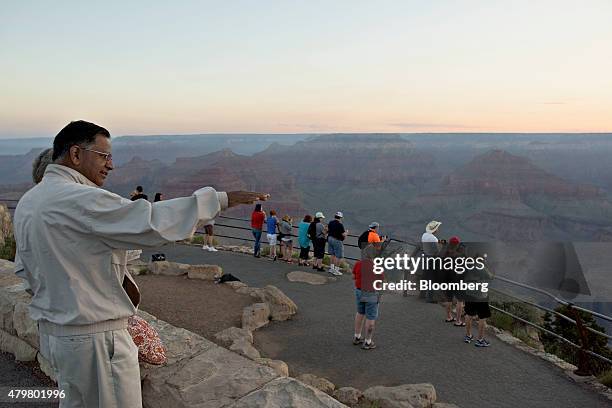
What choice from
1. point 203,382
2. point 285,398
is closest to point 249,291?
point 203,382

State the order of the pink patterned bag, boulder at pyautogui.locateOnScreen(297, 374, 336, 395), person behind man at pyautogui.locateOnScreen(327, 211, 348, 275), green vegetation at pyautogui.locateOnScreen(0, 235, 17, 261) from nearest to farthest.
Answer: 1. the pink patterned bag
2. boulder at pyautogui.locateOnScreen(297, 374, 336, 395)
3. green vegetation at pyautogui.locateOnScreen(0, 235, 17, 261)
4. person behind man at pyautogui.locateOnScreen(327, 211, 348, 275)

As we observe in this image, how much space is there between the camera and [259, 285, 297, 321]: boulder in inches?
336

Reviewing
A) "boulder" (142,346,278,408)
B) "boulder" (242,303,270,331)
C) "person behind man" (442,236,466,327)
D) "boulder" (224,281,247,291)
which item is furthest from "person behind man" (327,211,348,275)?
"boulder" (142,346,278,408)

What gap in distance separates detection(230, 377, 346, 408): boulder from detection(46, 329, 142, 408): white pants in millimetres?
736

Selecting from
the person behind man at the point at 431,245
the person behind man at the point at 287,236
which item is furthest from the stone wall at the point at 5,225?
the person behind man at the point at 431,245

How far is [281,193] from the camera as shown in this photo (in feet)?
356

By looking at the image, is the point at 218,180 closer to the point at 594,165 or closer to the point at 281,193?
the point at 281,193

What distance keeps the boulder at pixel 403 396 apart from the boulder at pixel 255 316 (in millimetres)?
2842

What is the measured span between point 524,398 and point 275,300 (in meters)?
4.33

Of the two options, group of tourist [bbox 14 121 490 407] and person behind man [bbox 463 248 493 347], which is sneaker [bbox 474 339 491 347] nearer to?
person behind man [bbox 463 248 493 347]

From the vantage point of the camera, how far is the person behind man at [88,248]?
188cm

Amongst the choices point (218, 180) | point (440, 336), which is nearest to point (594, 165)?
point (218, 180)

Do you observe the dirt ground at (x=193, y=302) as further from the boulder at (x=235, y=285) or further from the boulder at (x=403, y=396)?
the boulder at (x=403, y=396)

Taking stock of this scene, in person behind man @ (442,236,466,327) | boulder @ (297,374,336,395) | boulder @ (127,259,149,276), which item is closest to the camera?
boulder @ (297,374,336,395)
